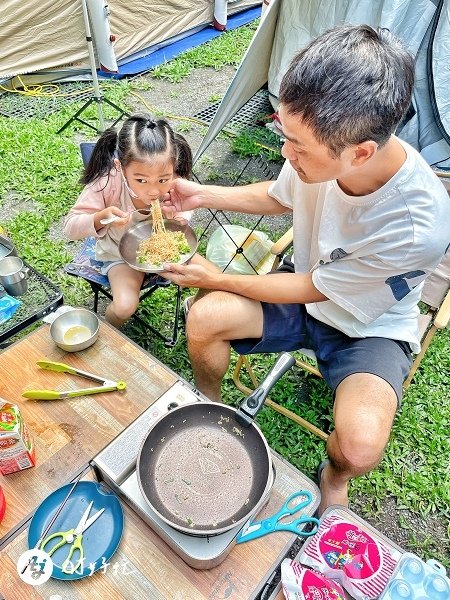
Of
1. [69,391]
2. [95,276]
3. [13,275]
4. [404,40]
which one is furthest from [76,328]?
[404,40]

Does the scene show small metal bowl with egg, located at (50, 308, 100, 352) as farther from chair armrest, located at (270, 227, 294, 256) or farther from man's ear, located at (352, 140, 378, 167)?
man's ear, located at (352, 140, 378, 167)

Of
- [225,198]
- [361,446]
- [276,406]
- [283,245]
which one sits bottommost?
[276,406]

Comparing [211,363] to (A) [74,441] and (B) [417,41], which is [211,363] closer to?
(A) [74,441]

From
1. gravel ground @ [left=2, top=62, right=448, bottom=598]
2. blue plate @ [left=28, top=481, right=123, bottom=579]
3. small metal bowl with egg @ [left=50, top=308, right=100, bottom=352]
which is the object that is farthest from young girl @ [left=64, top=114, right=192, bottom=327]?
gravel ground @ [left=2, top=62, right=448, bottom=598]

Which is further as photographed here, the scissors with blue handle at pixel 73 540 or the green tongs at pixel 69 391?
the green tongs at pixel 69 391

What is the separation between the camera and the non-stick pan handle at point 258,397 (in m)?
1.66

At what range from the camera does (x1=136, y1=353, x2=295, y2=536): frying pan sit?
63.5 inches

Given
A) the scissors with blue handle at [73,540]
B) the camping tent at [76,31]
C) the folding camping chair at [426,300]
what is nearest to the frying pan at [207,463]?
the scissors with blue handle at [73,540]

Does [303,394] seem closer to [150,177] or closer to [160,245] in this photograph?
[160,245]

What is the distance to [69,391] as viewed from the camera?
2043mm

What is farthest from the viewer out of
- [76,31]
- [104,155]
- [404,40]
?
[76,31]

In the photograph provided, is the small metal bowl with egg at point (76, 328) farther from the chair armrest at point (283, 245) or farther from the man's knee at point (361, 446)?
the man's knee at point (361, 446)

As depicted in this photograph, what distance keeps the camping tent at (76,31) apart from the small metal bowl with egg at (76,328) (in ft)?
15.6

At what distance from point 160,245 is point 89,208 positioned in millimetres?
514
